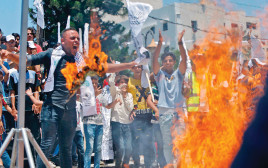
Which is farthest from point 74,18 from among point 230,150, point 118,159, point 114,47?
point 230,150

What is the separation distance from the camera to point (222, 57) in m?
6.05

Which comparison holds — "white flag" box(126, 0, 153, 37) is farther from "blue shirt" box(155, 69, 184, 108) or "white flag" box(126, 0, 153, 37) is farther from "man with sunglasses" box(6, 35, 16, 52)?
"man with sunglasses" box(6, 35, 16, 52)

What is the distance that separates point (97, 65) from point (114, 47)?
11389 mm

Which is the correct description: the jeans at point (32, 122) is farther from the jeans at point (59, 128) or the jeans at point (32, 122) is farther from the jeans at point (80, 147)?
the jeans at point (59, 128)

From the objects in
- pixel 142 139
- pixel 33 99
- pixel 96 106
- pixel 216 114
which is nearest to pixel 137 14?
pixel 216 114

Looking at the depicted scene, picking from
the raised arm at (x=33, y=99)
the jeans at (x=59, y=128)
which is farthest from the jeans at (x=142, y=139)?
the jeans at (x=59, y=128)

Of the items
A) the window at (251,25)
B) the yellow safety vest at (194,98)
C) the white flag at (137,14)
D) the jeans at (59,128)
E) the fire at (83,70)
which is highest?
the window at (251,25)

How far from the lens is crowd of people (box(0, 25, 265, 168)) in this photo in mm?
4691

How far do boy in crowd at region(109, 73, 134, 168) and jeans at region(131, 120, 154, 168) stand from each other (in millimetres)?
110

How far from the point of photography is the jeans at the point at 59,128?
15.0 ft

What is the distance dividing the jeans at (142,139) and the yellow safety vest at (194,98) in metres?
0.99

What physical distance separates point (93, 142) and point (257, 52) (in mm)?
3404

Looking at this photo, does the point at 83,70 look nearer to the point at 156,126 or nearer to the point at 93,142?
the point at 93,142

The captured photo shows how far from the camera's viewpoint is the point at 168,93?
240 inches
